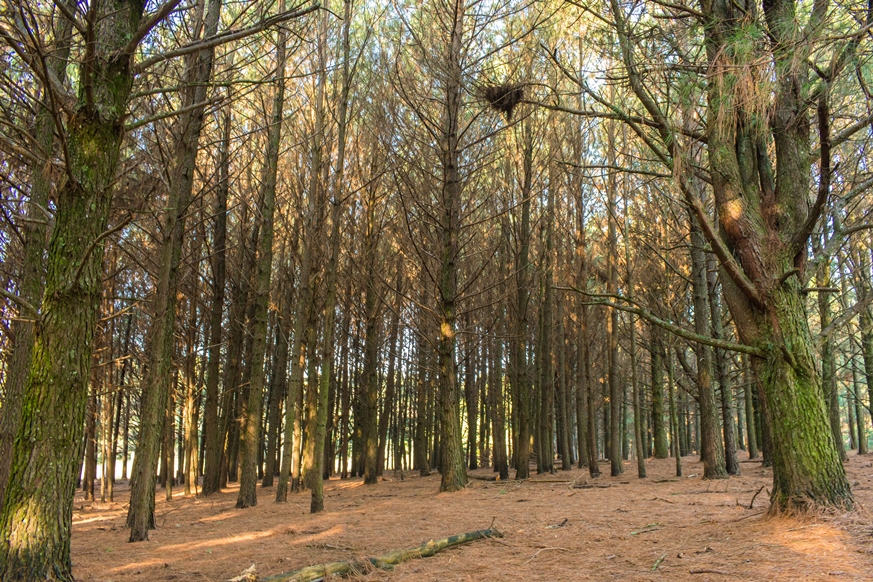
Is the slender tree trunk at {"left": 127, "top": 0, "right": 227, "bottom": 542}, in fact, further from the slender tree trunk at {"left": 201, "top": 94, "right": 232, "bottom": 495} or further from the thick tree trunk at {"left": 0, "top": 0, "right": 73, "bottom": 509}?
the slender tree trunk at {"left": 201, "top": 94, "right": 232, "bottom": 495}

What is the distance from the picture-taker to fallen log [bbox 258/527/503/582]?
3842mm

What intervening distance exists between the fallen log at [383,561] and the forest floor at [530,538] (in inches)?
3.7

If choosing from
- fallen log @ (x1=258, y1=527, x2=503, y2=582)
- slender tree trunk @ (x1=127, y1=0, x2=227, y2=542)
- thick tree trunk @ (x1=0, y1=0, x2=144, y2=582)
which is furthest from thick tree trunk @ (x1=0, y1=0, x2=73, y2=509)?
fallen log @ (x1=258, y1=527, x2=503, y2=582)

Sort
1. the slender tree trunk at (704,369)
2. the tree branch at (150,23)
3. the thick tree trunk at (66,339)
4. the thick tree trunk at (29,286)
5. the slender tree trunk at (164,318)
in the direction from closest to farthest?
1. the thick tree trunk at (66,339)
2. the tree branch at (150,23)
3. the thick tree trunk at (29,286)
4. the slender tree trunk at (164,318)
5. the slender tree trunk at (704,369)

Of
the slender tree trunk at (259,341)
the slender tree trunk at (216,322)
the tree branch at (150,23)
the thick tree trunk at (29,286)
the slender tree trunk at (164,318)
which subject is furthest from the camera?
the slender tree trunk at (216,322)

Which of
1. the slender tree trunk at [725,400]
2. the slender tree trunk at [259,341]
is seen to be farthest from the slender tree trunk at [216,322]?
the slender tree trunk at [725,400]

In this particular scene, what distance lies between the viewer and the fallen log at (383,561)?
12.6 feet

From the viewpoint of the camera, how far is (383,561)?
442 cm

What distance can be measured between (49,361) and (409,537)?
3.85m

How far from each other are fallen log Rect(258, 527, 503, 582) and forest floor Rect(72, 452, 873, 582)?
0.09 metres

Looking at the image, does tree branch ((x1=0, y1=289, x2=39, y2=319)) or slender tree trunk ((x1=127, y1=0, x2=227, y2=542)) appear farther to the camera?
slender tree trunk ((x1=127, y1=0, x2=227, y2=542))

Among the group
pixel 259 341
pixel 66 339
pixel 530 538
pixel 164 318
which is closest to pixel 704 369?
pixel 530 538

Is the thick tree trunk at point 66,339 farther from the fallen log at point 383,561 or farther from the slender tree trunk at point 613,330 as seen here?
the slender tree trunk at point 613,330

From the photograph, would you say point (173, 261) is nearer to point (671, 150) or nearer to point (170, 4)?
point (170, 4)
